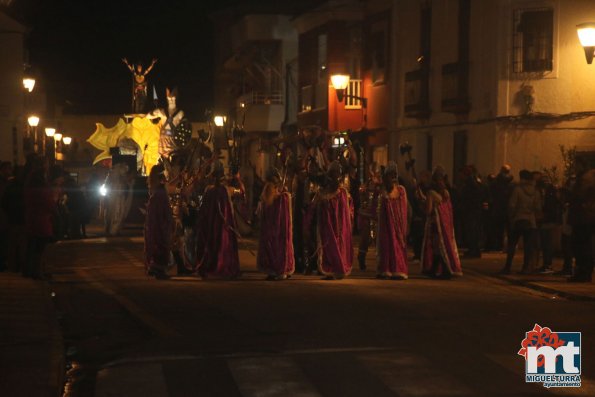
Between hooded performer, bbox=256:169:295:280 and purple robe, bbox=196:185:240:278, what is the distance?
0.45m

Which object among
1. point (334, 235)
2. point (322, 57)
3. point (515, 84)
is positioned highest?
point (322, 57)

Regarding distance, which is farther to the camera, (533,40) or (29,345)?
(533,40)

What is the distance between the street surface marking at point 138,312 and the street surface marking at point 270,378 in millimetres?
1899

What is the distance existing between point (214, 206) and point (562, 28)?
37.7 feet

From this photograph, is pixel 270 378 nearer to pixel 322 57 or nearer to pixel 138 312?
pixel 138 312

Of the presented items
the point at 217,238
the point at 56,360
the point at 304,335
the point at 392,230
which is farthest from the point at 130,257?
the point at 56,360

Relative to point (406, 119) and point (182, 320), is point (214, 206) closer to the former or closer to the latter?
point (182, 320)

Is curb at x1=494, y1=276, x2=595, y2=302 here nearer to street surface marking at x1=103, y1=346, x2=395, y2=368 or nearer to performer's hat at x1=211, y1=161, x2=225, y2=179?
performer's hat at x1=211, y1=161, x2=225, y2=179

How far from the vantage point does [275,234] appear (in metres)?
18.1

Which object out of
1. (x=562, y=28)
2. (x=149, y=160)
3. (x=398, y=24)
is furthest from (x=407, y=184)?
(x=149, y=160)

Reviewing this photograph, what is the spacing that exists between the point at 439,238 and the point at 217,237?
3.58 metres

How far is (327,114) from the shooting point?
38875 millimetres

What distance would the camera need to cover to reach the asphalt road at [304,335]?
364 inches

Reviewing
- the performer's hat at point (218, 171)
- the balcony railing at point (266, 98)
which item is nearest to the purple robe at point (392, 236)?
the performer's hat at point (218, 171)
